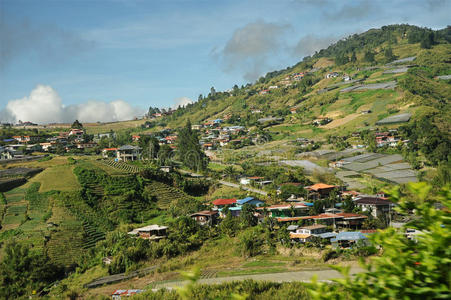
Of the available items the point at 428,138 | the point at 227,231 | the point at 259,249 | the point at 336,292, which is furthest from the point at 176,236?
the point at 428,138

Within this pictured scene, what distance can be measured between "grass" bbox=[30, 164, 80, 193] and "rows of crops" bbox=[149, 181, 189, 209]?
6.45m

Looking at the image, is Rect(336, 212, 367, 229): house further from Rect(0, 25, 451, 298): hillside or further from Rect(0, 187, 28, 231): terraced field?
Rect(0, 187, 28, 231): terraced field

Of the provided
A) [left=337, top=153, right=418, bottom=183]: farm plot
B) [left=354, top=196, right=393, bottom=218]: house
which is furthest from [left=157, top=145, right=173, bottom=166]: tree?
[left=354, top=196, right=393, bottom=218]: house

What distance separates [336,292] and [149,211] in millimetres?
27185

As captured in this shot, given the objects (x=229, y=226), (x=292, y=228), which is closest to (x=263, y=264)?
(x=292, y=228)

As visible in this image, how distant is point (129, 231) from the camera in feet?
80.4

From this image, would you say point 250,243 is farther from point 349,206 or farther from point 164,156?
point 164,156

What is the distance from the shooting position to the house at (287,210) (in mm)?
25125

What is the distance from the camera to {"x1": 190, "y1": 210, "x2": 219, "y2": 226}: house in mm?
25688

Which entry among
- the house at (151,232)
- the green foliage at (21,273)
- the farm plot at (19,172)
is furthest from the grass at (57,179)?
the green foliage at (21,273)

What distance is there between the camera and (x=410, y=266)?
2.81 metres

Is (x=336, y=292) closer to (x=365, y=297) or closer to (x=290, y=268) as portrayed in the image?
(x=365, y=297)

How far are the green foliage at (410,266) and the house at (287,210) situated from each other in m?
22.4

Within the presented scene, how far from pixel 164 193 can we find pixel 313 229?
49.6 ft
